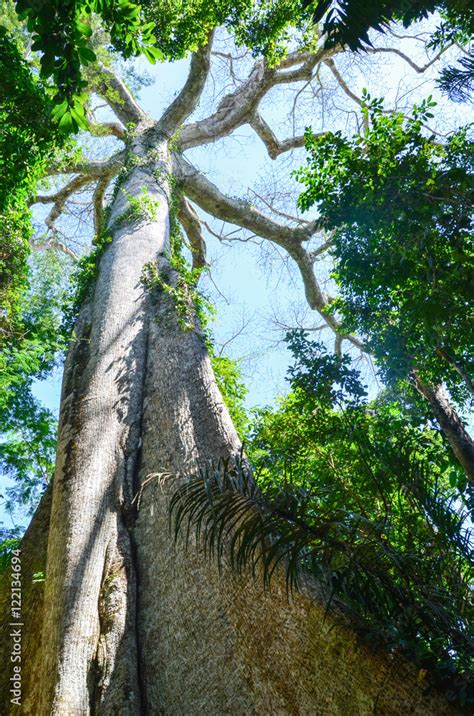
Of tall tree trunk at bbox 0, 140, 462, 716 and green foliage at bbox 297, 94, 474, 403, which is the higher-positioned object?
green foliage at bbox 297, 94, 474, 403

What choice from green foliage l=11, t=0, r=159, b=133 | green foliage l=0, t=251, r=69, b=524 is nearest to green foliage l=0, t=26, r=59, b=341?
green foliage l=0, t=251, r=69, b=524

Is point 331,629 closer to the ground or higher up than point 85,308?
closer to the ground

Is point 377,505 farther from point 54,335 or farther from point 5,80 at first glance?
point 5,80

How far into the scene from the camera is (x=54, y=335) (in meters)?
4.36

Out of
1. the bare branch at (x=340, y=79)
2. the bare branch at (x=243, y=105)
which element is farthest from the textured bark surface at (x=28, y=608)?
the bare branch at (x=340, y=79)

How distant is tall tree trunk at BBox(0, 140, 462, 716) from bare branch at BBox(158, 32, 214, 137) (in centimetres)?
Answer: 556

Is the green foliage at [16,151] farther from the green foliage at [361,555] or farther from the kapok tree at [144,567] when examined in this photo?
the green foliage at [361,555]

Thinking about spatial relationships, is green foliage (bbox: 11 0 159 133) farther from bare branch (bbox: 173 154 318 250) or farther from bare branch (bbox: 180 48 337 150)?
bare branch (bbox: 180 48 337 150)

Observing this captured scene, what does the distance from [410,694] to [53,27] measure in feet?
9.95

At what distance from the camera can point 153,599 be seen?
9.13 ft

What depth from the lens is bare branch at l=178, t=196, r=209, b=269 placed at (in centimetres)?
971

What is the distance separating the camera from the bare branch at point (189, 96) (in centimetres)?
855

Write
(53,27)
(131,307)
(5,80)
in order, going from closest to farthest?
(53,27)
(5,80)
(131,307)

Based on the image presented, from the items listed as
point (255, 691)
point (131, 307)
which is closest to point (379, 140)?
point (131, 307)
